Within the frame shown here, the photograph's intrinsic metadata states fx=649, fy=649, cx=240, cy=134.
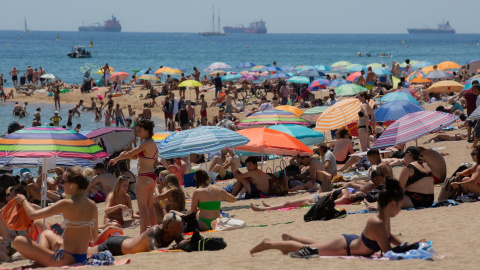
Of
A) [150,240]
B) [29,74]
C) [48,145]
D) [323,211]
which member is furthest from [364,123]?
[29,74]

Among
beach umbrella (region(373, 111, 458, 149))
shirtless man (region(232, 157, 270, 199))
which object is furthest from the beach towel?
beach umbrella (region(373, 111, 458, 149))

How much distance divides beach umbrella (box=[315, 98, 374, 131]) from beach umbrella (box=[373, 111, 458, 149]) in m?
3.65

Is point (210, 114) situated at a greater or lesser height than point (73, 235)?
lesser

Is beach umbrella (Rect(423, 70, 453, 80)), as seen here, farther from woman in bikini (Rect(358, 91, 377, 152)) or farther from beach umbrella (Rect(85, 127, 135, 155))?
beach umbrella (Rect(85, 127, 135, 155))

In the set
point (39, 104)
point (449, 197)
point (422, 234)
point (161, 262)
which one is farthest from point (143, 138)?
point (39, 104)

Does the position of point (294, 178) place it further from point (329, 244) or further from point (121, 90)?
point (121, 90)

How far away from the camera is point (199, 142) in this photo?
32.5 ft

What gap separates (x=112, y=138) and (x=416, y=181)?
22.5 ft

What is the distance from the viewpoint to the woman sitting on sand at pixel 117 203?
A: 855cm

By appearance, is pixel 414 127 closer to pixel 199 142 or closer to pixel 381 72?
pixel 199 142

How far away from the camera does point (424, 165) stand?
26.6ft

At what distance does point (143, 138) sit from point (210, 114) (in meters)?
17.1

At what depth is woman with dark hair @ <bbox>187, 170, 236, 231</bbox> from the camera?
793cm

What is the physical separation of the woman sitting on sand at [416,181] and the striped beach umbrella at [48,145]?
4286 mm
